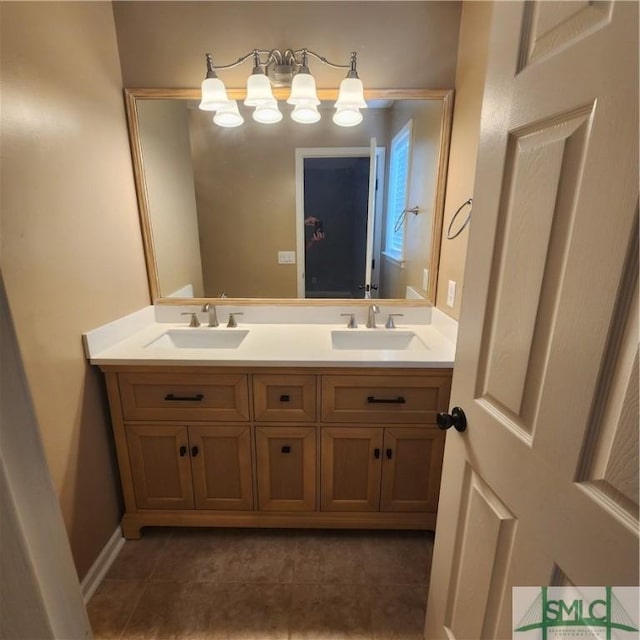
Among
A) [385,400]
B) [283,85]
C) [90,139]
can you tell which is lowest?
[385,400]

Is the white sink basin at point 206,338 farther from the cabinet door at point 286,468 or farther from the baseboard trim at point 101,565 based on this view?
the baseboard trim at point 101,565

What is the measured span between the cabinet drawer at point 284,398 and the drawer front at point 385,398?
0.06 meters

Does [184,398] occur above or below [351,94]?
below

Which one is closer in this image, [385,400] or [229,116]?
[385,400]

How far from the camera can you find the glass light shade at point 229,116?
1.57 m

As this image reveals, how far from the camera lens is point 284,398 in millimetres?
1395

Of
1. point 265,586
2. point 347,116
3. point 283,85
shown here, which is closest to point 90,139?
point 283,85

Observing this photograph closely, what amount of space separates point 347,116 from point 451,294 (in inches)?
38.2

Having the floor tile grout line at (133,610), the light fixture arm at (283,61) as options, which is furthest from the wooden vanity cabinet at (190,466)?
the light fixture arm at (283,61)

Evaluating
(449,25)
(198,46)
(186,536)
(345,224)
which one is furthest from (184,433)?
(449,25)

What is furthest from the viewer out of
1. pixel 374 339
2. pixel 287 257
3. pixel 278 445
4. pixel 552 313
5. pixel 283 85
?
pixel 287 257

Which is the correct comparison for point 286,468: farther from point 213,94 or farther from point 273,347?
point 213,94

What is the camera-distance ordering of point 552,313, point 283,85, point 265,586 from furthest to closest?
point 283,85, point 265,586, point 552,313

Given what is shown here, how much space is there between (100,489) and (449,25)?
8.24 feet
